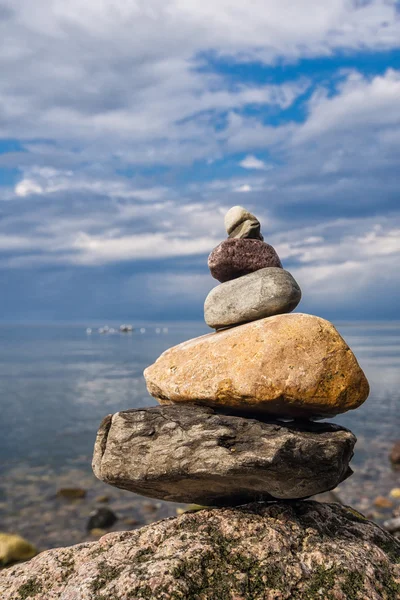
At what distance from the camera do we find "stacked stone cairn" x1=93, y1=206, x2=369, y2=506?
25.2ft

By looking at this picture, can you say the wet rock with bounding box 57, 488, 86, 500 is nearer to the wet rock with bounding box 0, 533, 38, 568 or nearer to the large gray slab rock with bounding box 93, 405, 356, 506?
the wet rock with bounding box 0, 533, 38, 568

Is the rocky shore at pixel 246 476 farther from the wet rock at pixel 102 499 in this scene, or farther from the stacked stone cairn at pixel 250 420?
the wet rock at pixel 102 499

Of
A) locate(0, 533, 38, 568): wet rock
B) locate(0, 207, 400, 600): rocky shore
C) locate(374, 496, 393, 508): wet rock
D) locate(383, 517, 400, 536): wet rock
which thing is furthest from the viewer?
locate(374, 496, 393, 508): wet rock

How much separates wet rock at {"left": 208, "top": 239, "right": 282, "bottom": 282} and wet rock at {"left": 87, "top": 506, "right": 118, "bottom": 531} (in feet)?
41.6

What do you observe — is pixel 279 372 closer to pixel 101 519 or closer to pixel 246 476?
pixel 246 476

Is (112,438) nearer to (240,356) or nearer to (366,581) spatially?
(240,356)

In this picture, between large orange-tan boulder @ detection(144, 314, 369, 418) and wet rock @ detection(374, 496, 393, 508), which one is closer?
large orange-tan boulder @ detection(144, 314, 369, 418)

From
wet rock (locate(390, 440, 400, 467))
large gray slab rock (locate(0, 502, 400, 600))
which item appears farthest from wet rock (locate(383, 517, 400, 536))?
large gray slab rock (locate(0, 502, 400, 600))

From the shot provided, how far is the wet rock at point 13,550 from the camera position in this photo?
15719 millimetres

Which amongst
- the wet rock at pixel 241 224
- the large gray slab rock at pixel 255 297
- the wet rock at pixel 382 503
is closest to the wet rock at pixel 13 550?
the large gray slab rock at pixel 255 297

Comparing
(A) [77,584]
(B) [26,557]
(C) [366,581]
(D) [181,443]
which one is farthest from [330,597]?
(B) [26,557]

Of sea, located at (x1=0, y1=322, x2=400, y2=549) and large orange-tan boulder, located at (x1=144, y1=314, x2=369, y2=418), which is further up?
large orange-tan boulder, located at (x1=144, y1=314, x2=369, y2=418)

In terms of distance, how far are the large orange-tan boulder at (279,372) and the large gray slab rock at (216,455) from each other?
13.0 inches

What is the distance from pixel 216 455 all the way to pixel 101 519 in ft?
41.8
